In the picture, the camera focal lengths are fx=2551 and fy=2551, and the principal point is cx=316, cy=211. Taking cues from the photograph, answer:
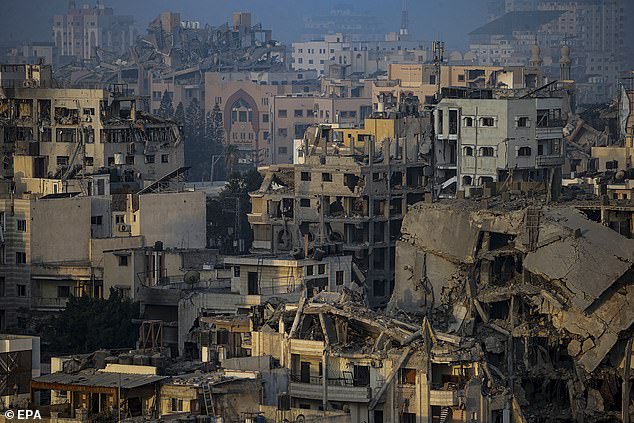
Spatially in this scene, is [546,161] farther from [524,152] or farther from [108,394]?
[108,394]

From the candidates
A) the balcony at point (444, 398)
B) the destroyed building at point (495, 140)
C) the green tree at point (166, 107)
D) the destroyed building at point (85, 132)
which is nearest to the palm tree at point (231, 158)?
the green tree at point (166, 107)

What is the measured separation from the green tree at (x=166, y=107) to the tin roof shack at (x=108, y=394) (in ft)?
288

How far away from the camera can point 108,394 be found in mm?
38312

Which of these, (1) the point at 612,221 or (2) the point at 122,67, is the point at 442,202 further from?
(2) the point at 122,67

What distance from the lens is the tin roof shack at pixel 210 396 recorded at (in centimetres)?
3803

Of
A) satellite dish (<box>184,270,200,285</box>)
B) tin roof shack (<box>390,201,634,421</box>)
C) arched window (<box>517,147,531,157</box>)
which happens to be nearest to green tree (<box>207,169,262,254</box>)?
arched window (<box>517,147,531,157</box>)

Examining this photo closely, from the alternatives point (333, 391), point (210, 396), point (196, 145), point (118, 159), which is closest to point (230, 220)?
point (118, 159)

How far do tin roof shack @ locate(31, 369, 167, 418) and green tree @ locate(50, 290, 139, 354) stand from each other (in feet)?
41.6

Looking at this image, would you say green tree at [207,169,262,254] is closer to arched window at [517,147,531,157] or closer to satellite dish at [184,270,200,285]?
arched window at [517,147,531,157]

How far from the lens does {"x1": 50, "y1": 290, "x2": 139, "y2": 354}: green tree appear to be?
52312 mm

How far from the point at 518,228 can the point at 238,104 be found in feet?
273

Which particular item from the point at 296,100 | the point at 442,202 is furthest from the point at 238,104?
the point at 442,202

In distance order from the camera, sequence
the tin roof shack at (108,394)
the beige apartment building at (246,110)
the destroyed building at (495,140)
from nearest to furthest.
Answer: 1. the tin roof shack at (108,394)
2. the destroyed building at (495,140)
3. the beige apartment building at (246,110)

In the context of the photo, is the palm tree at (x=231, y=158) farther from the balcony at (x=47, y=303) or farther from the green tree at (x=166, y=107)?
the balcony at (x=47, y=303)
